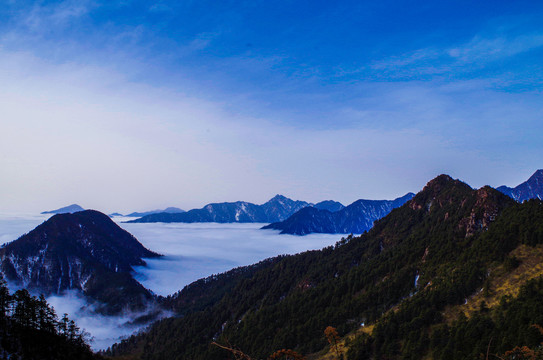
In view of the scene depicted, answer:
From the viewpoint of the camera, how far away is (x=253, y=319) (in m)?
195

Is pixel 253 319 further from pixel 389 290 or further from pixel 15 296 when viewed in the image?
pixel 15 296

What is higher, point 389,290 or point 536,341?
point 536,341

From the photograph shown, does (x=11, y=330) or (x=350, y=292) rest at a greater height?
(x=11, y=330)

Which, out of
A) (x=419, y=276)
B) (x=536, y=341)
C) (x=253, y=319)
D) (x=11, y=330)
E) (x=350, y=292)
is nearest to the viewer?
(x=536, y=341)

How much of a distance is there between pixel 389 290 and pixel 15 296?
464 ft

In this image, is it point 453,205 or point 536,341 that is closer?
point 536,341

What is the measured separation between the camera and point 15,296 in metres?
91.2

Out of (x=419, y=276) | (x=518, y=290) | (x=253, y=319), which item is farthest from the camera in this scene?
(x=253, y=319)

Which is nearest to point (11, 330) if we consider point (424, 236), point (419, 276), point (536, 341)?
point (536, 341)

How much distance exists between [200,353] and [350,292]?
99.7 metres

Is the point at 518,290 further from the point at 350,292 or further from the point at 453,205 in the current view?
the point at 453,205

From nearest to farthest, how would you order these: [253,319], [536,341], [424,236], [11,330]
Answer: [536,341]
[11,330]
[424,236]
[253,319]

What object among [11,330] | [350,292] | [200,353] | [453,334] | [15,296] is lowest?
[200,353]

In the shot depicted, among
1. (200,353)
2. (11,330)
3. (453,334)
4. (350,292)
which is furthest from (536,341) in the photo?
(200,353)
